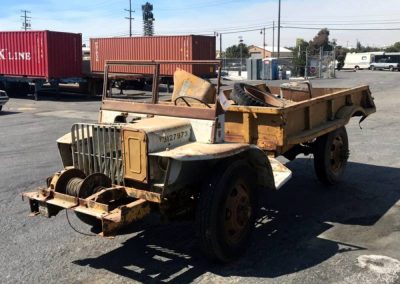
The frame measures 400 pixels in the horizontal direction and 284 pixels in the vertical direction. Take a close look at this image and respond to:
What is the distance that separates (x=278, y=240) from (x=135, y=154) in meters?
1.90

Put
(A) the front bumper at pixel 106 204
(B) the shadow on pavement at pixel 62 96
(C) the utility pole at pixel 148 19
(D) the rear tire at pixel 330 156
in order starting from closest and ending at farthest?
(A) the front bumper at pixel 106 204
(D) the rear tire at pixel 330 156
(B) the shadow on pavement at pixel 62 96
(C) the utility pole at pixel 148 19

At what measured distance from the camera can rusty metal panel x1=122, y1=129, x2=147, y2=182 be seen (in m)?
4.18

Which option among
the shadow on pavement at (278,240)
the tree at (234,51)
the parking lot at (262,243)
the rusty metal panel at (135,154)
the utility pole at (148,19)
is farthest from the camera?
the tree at (234,51)

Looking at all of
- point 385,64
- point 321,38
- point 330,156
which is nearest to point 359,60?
point 385,64

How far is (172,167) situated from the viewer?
13.7 feet

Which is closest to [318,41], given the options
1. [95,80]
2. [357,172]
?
[95,80]

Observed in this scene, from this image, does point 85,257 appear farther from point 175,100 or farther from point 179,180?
point 175,100

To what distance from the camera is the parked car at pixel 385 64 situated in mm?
64938

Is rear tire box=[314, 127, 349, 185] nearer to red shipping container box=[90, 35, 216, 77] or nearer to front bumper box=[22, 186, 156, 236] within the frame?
front bumper box=[22, 186, 156, 236]

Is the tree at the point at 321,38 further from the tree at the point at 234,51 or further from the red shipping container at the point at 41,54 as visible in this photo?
the red shipping container at the point at 41,54

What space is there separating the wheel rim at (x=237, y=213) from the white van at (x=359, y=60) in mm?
69218

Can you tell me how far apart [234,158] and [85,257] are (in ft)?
5.75

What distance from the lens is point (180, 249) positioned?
16.1 feet

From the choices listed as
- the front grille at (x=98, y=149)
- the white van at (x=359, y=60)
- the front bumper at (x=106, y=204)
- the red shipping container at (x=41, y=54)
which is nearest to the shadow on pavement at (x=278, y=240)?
the front bumper at (x=106, y=204)
